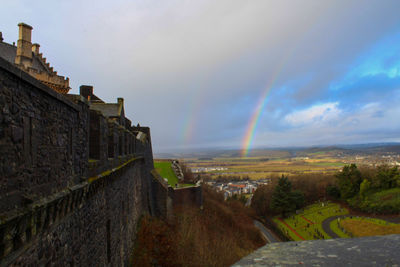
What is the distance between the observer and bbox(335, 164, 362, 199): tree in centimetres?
6247

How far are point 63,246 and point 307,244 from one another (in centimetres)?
592

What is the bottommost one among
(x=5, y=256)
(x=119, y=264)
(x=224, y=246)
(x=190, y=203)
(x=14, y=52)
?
(x=224, y=246)

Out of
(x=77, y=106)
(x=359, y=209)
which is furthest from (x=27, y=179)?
(x=359, y=209)

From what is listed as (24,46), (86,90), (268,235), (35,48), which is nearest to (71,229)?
(86,90)

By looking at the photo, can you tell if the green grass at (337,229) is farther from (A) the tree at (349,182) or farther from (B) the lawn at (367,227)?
(A) the tree at (349,182)

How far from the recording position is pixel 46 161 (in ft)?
11.3

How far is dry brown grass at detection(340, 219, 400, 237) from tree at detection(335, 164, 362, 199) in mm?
16639

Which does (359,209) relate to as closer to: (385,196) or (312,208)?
(385,196)

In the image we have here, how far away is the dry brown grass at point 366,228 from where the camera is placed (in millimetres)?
39775

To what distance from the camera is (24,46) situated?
13.6m

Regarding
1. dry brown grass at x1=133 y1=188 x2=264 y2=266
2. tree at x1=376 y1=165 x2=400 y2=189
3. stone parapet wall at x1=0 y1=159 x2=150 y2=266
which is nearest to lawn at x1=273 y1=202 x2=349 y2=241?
tree at x1=376 y1=165 x2=400 y2=189

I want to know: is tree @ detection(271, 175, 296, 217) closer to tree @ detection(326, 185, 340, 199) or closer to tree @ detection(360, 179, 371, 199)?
tree @ detection(360, 179, 371, 199)

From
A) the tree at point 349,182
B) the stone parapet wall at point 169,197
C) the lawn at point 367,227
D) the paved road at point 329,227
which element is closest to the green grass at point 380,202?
the tree at point 349,182

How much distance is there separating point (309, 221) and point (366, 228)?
1060cm
